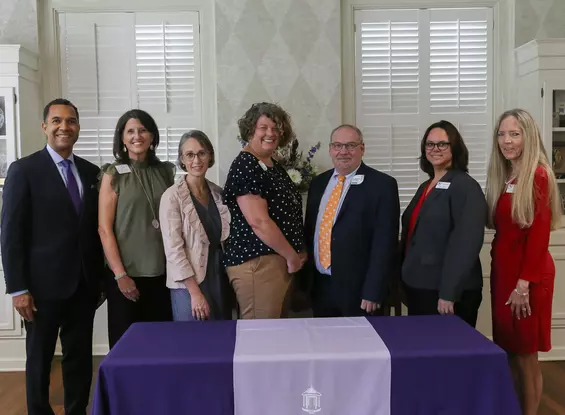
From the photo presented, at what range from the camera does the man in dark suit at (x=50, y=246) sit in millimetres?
2348

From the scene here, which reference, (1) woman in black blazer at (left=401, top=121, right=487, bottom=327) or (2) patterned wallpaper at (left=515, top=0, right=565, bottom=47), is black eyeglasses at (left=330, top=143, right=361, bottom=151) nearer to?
(1) woman in black blazer at (left=401, top=121, right=487, bottom=327)

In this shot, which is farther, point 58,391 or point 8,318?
point 8,318

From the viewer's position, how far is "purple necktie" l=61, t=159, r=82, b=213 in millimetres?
2459

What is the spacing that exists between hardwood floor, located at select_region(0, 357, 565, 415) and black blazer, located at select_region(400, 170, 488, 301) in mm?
1128

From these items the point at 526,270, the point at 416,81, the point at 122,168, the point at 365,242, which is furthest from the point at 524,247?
the point at 416,81

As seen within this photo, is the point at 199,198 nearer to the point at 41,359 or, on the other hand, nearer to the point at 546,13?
the point at 41,359

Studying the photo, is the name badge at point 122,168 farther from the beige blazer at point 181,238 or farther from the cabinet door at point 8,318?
the cabinet door at point 8,318

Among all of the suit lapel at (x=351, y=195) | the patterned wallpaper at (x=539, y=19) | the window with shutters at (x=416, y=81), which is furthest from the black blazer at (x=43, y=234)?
the patterned wallpaper at (x=539, y=19)

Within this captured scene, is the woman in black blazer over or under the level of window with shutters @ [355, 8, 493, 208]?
under

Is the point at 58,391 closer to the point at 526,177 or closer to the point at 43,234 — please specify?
the point at 43,234

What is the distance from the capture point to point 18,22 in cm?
383

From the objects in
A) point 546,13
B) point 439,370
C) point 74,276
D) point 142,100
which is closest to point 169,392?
point 439,370

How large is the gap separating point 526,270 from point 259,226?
1.21 m

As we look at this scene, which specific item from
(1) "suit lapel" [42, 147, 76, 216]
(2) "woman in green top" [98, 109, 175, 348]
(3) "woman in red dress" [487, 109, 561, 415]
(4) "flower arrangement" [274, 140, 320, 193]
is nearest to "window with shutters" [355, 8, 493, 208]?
(4) "flower arrangement" [274, 140, 320, 193]
